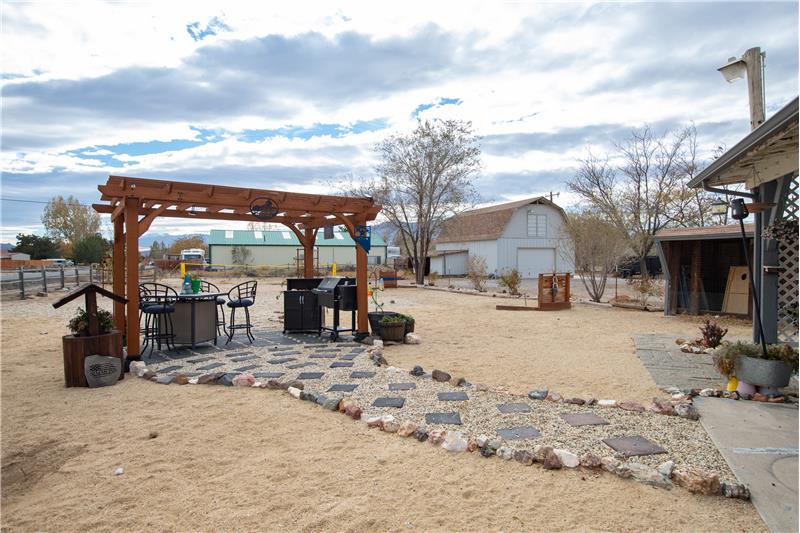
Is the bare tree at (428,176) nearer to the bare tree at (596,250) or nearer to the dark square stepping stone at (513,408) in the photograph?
the bare tree at (596,250)

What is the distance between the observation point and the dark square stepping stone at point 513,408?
14.6 ft

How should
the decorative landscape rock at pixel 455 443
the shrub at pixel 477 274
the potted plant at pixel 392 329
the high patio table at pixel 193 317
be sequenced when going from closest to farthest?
the decorative landscape rock at pixel 455 443
the high patio table at pixel 193 317
the potted plant at pixel 392 329
the shrub at pixel 477 274

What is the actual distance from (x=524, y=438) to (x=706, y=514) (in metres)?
1.30

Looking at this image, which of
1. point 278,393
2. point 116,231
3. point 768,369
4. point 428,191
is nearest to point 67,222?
point 428,191

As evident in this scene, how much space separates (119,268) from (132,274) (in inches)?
60.1

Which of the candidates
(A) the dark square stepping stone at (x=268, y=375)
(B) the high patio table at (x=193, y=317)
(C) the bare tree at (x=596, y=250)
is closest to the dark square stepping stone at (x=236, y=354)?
(B) the high patio table at (x=193, y=317)

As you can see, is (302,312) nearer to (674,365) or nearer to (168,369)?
(168,369)

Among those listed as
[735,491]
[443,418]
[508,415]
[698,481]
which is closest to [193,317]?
[443,418]

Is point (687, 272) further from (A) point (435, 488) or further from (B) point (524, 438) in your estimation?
(A) point (435, 488)

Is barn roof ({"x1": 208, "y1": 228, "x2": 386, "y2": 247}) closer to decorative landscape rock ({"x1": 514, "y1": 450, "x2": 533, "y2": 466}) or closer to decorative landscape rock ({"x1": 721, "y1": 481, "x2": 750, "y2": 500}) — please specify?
decorative landscape rock ({"x1": 514, "y1": 450, "x2": 533, "y2": 466})

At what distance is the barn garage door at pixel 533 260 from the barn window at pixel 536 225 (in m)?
1.02

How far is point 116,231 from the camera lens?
25.4 feet

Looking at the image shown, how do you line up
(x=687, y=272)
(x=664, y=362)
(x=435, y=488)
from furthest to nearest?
(x=687, y=272), (x=664, y=362), (x=435, y=488)

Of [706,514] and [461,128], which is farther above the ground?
[461,128]
